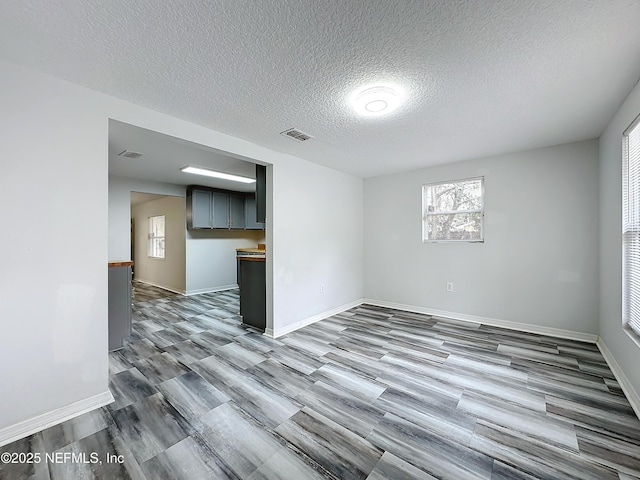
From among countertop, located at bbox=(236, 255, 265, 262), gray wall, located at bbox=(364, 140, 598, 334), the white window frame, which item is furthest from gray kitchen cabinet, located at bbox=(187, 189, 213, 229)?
gray wall, located at bbox=(364, 140, 598, 334)

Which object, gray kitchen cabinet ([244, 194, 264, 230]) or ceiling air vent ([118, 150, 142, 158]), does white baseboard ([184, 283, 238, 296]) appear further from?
ceiling air vent ([118, 150, 142, 158])

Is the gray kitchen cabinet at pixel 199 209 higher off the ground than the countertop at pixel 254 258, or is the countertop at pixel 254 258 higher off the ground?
the gray kitchen cabinet at pixel 199 209

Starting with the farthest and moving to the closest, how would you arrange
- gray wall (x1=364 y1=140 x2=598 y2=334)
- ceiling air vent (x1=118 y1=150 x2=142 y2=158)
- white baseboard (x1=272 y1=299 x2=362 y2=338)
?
ceiling air vent (x1=118 y1=150 x2=142 y2=158), white baseboard (x1=272 y1=299 x2=362 y2=338), gray wall (x1=364 y1=140 x2=598 y2=334)

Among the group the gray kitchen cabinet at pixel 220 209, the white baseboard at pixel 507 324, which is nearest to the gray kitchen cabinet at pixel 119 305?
the gray kitchen cabinet at pixel 220 209

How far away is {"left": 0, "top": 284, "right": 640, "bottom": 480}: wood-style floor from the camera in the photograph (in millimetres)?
1487

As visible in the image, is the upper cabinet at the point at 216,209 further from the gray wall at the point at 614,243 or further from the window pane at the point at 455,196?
the gray wall at the point at 614,243

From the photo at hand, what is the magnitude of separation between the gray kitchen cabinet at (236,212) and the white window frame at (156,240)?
179 centimetres

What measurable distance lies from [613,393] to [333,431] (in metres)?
2.31

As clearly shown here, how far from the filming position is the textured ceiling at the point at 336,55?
135cm

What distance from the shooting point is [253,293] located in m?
3.85

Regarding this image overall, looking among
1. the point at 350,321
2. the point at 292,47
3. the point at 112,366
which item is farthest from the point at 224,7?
the point at 350,321

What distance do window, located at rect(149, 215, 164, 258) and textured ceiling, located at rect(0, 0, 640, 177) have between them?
18.1 ft

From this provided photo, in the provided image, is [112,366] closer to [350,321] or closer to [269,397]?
[269,397]

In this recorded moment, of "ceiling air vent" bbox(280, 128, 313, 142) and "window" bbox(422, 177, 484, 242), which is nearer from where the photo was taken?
"ceiling air vent" bbox(280, 128, 313, 142)
